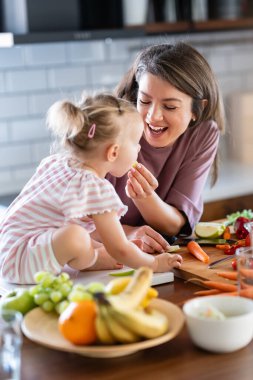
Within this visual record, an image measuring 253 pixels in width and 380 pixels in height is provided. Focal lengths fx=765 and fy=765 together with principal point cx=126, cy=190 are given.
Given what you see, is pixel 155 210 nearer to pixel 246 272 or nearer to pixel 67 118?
pixel 67 118

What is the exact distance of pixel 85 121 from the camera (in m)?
1.93

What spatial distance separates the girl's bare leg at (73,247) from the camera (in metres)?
1.86

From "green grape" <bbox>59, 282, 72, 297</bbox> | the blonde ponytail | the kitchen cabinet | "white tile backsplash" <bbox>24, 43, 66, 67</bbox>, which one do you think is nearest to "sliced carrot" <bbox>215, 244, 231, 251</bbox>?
the blonde ponytail

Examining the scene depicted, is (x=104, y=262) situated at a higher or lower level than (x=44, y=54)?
lower

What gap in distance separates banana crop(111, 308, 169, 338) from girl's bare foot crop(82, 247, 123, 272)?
54cm

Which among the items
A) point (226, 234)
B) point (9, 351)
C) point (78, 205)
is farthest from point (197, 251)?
point (9, 351)

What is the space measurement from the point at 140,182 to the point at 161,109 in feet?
1.02

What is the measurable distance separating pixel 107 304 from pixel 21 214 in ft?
2.18

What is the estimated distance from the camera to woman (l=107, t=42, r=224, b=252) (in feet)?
8.16

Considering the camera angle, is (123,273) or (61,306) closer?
(61,306)

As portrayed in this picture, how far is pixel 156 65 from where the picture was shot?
253 cm

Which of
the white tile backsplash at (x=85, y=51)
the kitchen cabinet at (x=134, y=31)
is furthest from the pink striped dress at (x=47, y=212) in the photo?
the white tile backsplash at (x=85, y=51)

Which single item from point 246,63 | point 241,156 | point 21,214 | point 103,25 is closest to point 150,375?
point 21,214

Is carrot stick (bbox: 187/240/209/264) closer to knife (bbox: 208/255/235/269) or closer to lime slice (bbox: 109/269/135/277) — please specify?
knife (bbox: 208/255/235/269)
